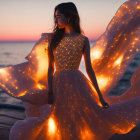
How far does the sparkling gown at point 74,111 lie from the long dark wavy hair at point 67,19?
77 mm

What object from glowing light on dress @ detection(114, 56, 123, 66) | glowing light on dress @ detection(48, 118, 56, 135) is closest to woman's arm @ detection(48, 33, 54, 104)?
glowing light on dress @ detection(48, 118, 56, 135)

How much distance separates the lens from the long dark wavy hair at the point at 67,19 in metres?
2.26

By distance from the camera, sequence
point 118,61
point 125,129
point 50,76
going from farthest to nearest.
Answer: point 118,61 → point 50,76 → point 125,129

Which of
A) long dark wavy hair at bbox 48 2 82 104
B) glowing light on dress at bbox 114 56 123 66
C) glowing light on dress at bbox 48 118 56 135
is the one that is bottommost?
glowing light on dress at bbox 48 118 56 135

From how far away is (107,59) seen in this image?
2988 mm

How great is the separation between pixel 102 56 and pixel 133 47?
498 millimetres

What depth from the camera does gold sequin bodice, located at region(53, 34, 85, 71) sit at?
2.33 m

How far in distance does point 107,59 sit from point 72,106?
111cm

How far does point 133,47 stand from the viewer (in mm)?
2865

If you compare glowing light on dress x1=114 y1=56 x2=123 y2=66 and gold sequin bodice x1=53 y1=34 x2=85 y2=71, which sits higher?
gold sequin bodice x1=53 y1=34 x2=85 y2=71

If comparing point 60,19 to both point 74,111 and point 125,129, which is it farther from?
point 125,129

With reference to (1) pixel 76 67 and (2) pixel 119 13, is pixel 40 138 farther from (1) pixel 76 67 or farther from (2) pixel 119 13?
(2) pixel 119 13

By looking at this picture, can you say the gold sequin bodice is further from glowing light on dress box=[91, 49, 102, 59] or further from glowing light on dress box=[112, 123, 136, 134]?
glowing light on dress box=[112, 123, 136, 134]

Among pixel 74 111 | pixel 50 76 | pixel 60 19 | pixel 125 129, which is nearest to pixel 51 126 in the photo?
pixel 74 111
